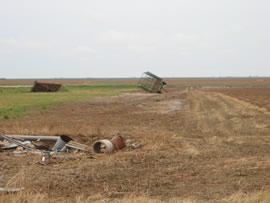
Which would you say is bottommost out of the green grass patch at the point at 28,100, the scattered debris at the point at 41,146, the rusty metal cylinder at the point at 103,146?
the green grass patch at the point at 28,100

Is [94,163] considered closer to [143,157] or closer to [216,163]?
[143,157]

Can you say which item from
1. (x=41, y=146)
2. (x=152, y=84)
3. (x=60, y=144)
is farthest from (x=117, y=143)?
(x=152, y=84)

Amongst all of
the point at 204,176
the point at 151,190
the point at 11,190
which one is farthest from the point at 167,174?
the point at 11,190

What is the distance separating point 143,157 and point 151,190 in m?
3.02

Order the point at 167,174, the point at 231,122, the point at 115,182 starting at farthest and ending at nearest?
the point at 231,122, the point at 167,174, the point at 115,182

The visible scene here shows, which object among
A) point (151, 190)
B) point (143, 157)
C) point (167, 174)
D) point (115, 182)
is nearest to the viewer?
point (151, 190)

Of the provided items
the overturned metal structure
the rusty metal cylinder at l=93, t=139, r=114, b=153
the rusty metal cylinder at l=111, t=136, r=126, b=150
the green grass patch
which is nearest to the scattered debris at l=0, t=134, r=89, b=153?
the rusty metal cylinder at l=93, t=139, r=114, b=153

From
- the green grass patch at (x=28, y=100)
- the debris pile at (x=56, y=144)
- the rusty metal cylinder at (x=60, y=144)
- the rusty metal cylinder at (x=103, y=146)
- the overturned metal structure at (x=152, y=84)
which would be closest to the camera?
the rusty metal cylinder at (x=103, y=146)

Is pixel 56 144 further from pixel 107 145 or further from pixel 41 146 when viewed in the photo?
pixel 107 145

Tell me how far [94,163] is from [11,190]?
308 cm

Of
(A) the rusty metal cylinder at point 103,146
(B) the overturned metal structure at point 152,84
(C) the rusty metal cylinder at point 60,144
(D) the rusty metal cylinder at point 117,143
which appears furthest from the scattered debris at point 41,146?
(B) the overturned metal structure at point 152,84

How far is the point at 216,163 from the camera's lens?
947 cm

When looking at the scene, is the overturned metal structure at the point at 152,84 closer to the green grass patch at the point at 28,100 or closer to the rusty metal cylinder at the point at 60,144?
the green grass patch at the point at 28,100

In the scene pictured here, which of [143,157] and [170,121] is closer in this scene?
[143,157]
